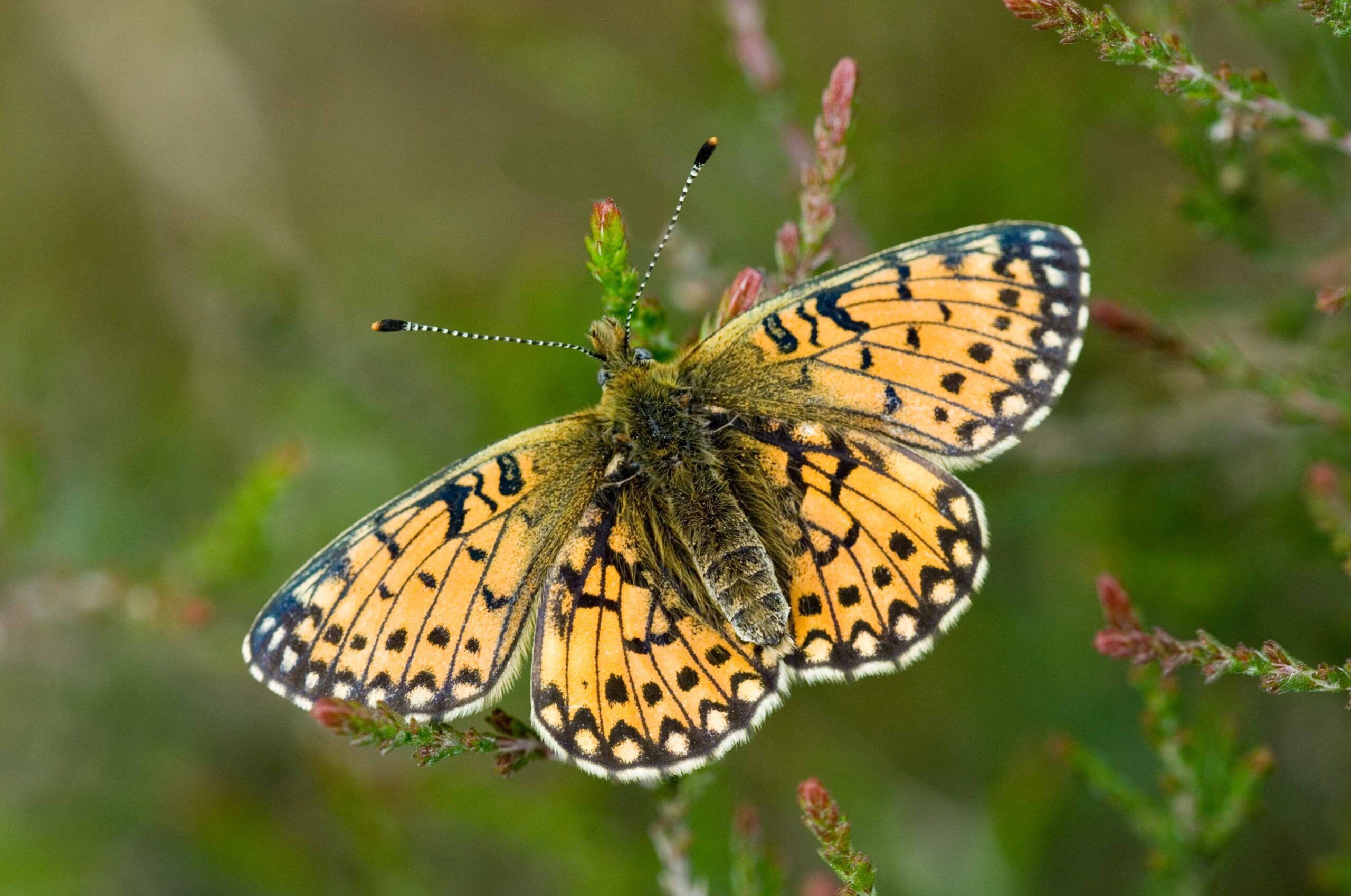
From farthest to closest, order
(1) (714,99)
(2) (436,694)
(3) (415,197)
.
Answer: (3) (415,197) → (1) (714,99) → (2) (436,694)

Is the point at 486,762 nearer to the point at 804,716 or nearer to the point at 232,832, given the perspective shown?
the point at 232,832

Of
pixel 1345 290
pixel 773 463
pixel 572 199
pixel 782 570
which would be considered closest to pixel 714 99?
pixel 572 199

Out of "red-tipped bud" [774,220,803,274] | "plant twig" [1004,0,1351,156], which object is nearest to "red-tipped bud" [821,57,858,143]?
"red-tipped bud" [774,220,803,274]

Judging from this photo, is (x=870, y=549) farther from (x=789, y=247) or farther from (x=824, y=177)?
(x=824, y=177)

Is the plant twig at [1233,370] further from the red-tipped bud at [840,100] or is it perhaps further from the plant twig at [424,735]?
the plant twig at [424,735]

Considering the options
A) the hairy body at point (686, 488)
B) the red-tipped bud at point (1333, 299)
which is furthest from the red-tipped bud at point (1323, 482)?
the hairy body at point (686, 488)

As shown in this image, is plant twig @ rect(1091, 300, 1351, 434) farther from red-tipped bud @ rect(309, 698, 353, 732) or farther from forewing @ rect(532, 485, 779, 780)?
red-tipped bud @ rect(309, 698, 353, 732)

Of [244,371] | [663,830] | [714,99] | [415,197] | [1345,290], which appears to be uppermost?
[415,197]
